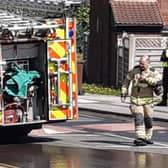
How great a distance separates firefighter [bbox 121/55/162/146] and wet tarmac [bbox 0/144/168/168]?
773 mm

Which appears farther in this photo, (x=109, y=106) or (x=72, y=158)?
(x=109, y=106)

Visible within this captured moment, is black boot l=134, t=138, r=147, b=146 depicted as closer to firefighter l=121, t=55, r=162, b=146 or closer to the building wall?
firefighter l=121, t=55, r=162, b=146

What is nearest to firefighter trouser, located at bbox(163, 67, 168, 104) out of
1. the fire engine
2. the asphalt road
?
the asphalt road

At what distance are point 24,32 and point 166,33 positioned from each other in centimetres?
2074

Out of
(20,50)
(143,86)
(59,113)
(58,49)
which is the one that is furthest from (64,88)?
(143,86)

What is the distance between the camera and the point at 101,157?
1229 centimetres

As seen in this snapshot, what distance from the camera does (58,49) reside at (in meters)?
13.6

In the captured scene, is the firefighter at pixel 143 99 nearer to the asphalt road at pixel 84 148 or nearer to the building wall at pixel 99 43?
the asphalt road at pixel 84 148

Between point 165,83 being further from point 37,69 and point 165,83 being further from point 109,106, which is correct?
point 37,69

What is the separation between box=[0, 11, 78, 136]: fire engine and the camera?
13203 millimetres

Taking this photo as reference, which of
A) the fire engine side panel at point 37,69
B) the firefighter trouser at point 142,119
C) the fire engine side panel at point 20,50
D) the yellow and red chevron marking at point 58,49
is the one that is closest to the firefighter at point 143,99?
the firefighter trouser at point 142,119

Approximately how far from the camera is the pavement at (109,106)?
19594 millimetres

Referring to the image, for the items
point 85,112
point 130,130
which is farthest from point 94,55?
point 130,130

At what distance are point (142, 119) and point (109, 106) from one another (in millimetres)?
8084
